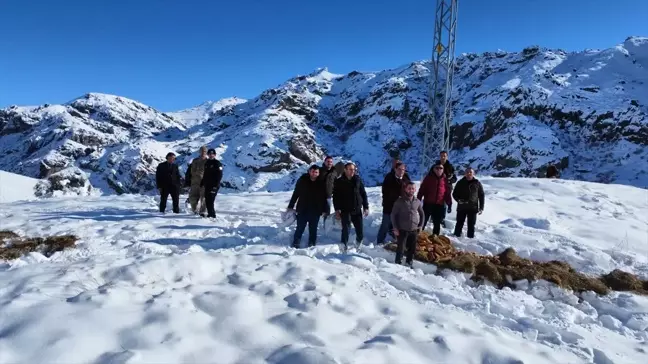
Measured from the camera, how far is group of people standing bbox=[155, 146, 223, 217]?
11.8m

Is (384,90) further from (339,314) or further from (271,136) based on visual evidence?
(339,314)

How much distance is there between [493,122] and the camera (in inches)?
4508

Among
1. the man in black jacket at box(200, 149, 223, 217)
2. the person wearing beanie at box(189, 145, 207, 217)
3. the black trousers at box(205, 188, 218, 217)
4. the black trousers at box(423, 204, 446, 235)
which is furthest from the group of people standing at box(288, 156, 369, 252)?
the person wearing beanie at box(189, 145, 207, 217)

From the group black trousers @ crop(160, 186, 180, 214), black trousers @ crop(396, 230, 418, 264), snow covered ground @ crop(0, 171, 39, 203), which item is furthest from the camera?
snow covered ground @ crop(0, 171, 39, 203)

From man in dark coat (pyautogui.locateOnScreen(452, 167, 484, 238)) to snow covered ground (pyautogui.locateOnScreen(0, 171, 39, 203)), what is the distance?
20935 mm

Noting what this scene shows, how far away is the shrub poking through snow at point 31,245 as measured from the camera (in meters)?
7.73

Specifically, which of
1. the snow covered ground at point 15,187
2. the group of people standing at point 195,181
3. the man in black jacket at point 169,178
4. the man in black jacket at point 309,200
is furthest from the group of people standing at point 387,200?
the snow covered ground at point 15,187

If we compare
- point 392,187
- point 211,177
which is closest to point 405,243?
point 392,187

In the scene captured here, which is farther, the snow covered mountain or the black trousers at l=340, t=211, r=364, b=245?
the snow covered mountain

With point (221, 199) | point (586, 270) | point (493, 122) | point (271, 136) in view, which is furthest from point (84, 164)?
point (586, 270)

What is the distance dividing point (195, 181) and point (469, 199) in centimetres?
736

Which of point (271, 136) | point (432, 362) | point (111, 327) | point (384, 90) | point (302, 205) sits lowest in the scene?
point (432, 362)

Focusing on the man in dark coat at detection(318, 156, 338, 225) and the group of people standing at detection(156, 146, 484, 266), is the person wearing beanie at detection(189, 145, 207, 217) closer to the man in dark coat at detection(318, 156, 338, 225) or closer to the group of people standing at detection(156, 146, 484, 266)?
the group of people standing at detection(156, 146, 484, 266)

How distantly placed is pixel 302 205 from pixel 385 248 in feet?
6.44
